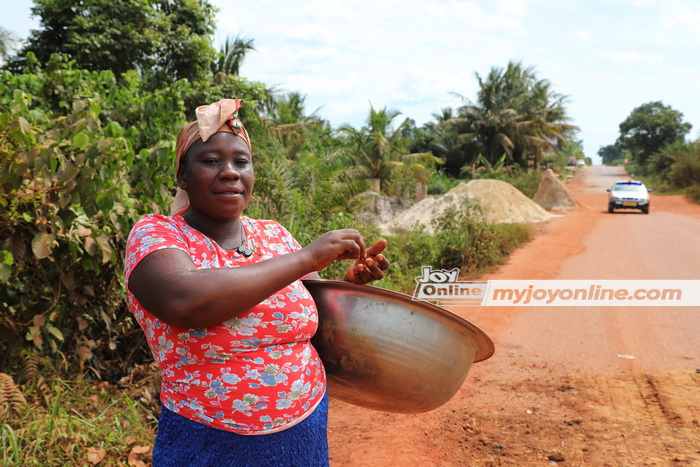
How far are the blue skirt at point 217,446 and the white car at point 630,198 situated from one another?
18.2 meters

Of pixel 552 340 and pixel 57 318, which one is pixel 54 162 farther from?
pixel 552 340

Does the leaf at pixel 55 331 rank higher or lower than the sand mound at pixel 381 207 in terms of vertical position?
higher

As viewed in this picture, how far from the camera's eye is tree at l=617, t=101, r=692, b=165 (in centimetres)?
3869

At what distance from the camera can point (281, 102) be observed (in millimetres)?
20672

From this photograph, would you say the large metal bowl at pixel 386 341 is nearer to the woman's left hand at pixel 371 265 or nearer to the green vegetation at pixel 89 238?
the woman's left hand at pixel 371 265

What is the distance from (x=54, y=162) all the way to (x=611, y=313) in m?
5.36

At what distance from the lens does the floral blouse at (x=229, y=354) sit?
117 cm

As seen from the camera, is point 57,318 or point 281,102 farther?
point 281,102

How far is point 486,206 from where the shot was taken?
14.0 metres

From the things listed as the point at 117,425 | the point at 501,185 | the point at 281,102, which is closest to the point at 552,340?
the point at 117,425

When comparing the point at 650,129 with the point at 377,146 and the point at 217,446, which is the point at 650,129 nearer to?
the point at 377,146

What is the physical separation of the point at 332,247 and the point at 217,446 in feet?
1.73

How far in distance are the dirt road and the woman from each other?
1.65 meters

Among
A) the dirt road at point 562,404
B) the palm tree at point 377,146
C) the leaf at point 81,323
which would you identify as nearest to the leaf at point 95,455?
the leaf at point 81,323
